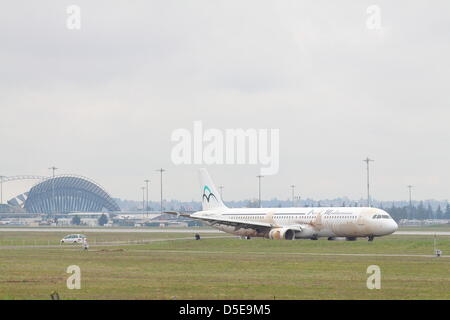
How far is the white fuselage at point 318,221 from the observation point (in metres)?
98.1

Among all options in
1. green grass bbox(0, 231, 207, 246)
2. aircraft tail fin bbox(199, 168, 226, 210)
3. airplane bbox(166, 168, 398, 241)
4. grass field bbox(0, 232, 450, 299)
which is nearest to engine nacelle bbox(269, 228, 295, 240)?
airplane bbox(166, 168, 398, 241)

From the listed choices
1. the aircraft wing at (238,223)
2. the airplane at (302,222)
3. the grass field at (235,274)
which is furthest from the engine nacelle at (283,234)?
the grass field at (235,274)

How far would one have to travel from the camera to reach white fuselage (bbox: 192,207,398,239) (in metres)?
98.1

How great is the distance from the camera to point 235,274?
5381 cm

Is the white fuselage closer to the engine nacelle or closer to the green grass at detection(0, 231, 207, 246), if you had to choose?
the engine nacelle

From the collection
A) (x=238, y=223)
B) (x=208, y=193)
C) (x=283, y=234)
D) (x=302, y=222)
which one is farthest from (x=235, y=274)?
(x=208, y=193)

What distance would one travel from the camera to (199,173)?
12338cm

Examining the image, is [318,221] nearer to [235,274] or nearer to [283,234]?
[283,234]

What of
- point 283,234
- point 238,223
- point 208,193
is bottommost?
point 283,234

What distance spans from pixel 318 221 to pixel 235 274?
4955 cm

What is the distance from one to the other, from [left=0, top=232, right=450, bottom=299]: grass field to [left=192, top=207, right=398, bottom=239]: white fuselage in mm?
11845

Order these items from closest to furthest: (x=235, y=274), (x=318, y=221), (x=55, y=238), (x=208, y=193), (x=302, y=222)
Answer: (x=235, y=274) → (x=318, y=221) → (x=302, y=222) → (x=208, y=193) → (x=55, y=238)
